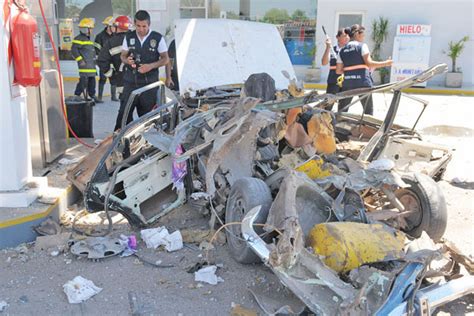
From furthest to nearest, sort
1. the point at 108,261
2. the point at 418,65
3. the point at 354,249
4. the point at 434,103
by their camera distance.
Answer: the point at 418,65
the point at 434,103
the point at 108,261
the point at 354,249

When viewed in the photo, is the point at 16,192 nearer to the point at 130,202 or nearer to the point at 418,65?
the point at 130,202

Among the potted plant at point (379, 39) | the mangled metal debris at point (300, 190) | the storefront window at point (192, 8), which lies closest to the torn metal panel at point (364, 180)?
the mangled metal debris at point (300, 190)

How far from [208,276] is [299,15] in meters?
14.0

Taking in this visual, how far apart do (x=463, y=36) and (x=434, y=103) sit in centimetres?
420

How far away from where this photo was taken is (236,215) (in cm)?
387

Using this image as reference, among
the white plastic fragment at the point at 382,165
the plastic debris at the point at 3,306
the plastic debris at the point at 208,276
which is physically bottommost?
the plastic debris at the point at 3,306

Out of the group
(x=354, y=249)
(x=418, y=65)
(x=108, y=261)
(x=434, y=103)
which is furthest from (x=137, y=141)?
(x=418, y=65)

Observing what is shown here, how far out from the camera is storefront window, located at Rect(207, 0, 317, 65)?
16.2 metres

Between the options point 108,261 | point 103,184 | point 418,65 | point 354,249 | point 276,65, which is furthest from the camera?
point 418,65

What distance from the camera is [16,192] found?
439 cm

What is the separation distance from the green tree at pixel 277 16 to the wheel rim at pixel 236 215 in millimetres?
13630

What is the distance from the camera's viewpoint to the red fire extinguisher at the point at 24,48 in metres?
4.16

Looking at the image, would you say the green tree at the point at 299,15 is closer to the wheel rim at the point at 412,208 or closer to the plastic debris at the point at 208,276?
the wheel rim at the point at 412,208

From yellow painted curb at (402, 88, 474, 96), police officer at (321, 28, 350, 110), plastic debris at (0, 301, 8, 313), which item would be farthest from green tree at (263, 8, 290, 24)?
plastic debris at (0, 301, 8, 313)
